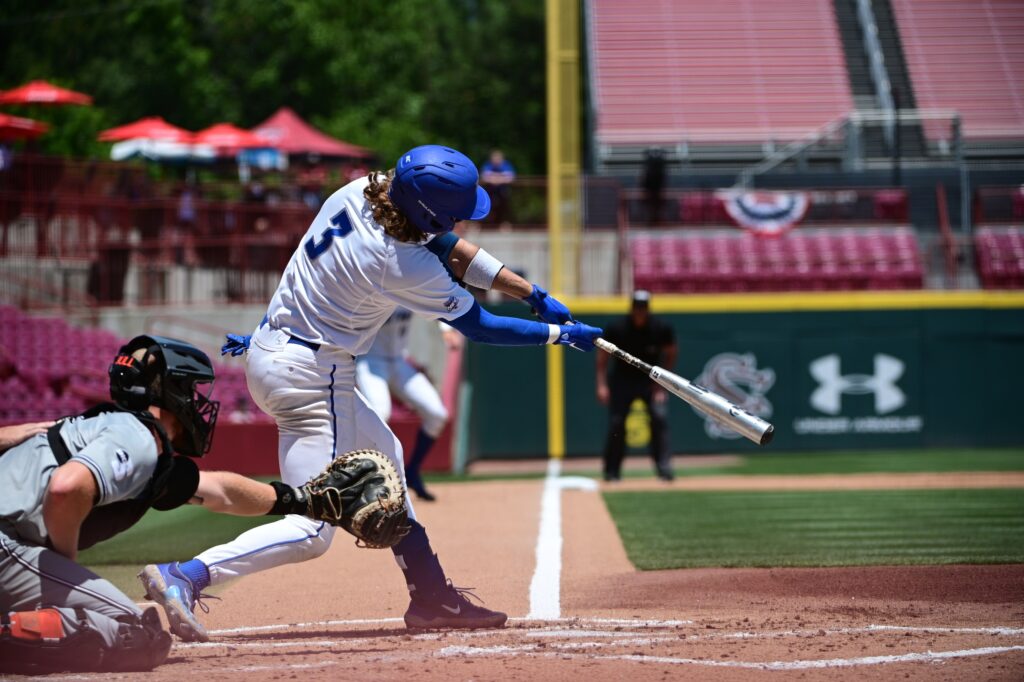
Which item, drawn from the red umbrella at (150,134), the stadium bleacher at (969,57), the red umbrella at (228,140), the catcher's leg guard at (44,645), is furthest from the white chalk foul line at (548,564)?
the stadium bleacher at (969,57)

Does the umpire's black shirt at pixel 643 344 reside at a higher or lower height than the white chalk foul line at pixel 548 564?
higher

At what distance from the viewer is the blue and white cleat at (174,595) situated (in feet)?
15.9

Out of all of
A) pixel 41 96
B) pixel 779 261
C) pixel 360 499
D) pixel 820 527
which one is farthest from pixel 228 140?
pixel 360 499

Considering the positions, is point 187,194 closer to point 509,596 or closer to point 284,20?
point 509,596

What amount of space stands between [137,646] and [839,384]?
13.8m

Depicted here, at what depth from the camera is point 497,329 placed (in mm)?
5301

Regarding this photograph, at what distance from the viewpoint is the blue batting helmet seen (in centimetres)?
505

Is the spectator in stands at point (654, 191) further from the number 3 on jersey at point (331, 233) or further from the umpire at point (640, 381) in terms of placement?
the number 3 on jersey at point (331, 233)

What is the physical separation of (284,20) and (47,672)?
38.0m

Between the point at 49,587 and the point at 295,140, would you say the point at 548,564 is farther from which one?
the point at 295,140

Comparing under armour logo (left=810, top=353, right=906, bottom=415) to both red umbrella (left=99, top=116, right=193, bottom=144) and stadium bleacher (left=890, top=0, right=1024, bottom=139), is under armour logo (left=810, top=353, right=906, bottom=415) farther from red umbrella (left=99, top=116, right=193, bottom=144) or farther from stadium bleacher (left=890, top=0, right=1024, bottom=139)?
red umbrella (left=99, top=116, right=193, bottom=144)

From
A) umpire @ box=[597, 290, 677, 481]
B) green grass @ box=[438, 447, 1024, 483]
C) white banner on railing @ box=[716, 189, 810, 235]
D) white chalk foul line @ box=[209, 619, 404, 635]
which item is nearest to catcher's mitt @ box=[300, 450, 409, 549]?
white chalk foul line @ box=[209, 619, 404, 635]

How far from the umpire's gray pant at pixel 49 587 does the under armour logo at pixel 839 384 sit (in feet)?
45.0

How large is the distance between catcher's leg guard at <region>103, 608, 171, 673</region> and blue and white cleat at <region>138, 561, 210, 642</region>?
0.20m
